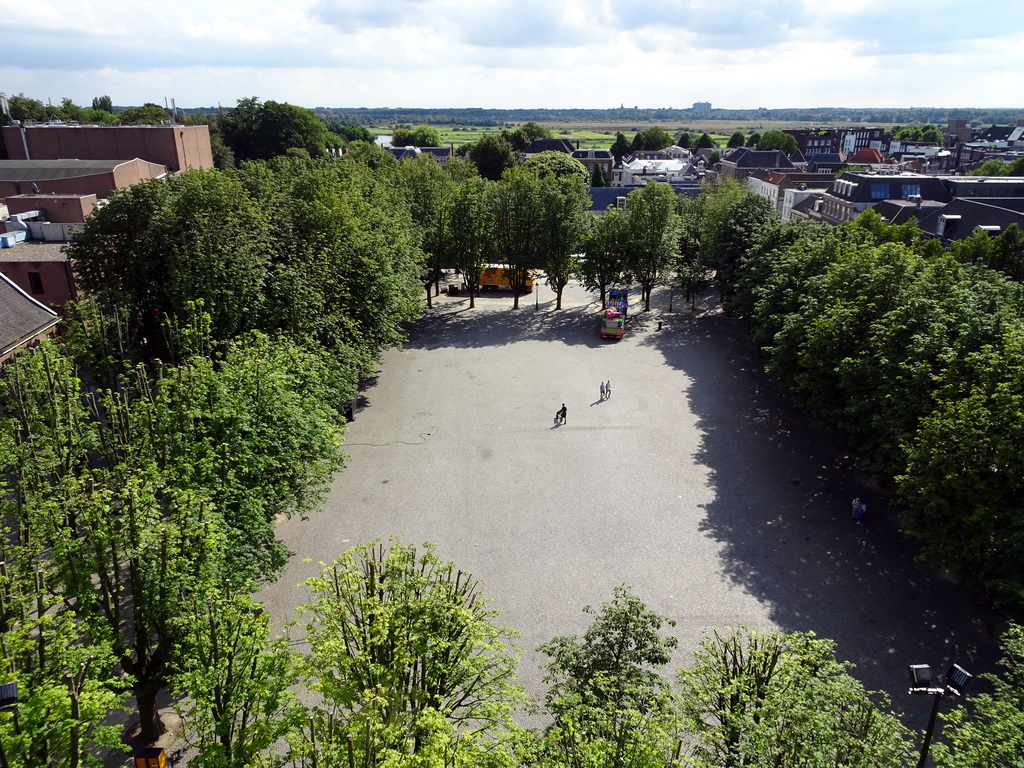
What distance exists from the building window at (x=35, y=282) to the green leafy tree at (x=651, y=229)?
36.9m

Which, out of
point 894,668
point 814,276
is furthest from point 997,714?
point 814,276

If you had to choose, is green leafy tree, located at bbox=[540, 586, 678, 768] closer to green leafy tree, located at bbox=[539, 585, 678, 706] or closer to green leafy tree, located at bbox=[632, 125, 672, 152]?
green leafy tree, located at bbox=[539, 585, 678, 706]

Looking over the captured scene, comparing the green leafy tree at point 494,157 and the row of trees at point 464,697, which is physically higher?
the green leafy tree at point 494,157

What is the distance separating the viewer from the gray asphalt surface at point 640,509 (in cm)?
1917

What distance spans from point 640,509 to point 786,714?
45.0 ft

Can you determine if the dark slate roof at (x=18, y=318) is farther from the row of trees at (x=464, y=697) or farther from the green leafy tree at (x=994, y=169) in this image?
the green leafy tree at (x=994, y=169)

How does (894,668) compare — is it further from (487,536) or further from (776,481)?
(487,536)

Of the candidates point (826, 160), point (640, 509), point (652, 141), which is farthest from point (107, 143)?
point (652, 141)

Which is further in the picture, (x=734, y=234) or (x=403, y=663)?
(x=734, y=234)

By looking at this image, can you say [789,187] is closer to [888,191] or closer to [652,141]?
[888,191]

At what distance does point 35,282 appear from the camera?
36812 millimetres

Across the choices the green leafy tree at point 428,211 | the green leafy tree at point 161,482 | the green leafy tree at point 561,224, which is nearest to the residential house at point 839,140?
the green leafy tree at point 561,224

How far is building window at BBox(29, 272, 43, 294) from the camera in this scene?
3669 centimetres

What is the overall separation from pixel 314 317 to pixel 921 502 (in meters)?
23.1
